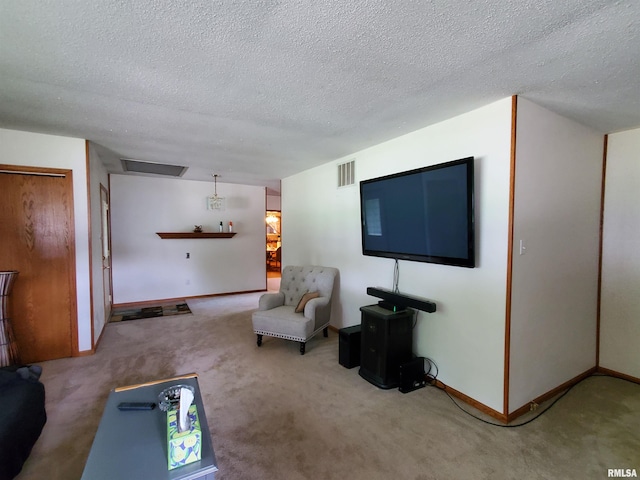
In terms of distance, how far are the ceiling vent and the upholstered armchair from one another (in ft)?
8.53

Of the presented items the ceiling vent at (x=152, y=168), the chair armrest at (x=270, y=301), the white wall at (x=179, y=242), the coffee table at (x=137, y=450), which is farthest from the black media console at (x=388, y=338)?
the white wall at (x=179, y=242)

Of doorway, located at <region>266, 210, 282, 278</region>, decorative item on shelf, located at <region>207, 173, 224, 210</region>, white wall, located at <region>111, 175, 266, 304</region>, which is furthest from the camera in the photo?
doorway, located at <region>266, 210, 282, 278</region>

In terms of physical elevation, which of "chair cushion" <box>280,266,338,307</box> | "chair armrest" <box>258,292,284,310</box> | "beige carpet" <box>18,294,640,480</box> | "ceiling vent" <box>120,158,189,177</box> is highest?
"ceiling vent" <box>120,158,189,177</box>

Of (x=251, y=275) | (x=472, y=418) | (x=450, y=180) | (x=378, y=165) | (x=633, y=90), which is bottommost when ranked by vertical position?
(x=472, y=418)

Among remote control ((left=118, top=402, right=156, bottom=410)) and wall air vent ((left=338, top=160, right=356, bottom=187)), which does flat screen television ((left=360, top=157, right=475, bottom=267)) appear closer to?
wall air vent ((left=338, top=160, right=356, bottom=187))

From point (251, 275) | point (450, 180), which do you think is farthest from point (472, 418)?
point (251, 275)

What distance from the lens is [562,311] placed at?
2.67 m

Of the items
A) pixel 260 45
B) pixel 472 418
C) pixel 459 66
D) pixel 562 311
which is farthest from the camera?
pixel 562 311

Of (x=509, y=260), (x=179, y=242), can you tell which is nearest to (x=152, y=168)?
(x=179, y=242)

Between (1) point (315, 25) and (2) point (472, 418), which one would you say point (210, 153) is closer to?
(1) point (315, 25)

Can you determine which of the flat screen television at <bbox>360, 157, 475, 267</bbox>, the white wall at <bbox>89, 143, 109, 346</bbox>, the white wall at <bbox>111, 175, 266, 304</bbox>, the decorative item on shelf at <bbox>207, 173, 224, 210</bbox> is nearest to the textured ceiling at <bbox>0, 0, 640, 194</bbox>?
the flat screen television at <bbox>360, 157, 475, 267</bbox>

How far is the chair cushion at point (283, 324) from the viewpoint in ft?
11.1

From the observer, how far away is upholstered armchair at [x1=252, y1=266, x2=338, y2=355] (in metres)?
3.43

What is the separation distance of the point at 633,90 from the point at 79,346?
545cm
